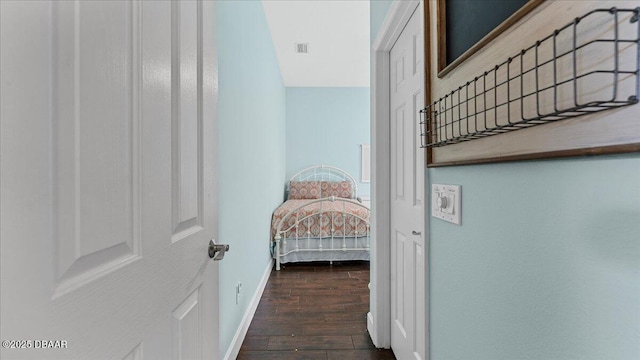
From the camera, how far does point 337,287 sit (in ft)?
9.44

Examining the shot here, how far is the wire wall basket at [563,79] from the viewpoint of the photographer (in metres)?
0.43

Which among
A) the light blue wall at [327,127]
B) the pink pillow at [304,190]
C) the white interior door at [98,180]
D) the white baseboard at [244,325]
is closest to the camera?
the white interior door at [98,180]

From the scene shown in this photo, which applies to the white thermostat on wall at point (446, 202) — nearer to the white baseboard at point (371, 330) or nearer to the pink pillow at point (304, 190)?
the white baseboard at point (371, 330)

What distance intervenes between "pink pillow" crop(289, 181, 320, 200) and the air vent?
2214mm

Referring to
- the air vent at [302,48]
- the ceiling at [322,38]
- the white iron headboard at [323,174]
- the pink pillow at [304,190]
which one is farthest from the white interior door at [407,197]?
the white iron headboard at [323,174]

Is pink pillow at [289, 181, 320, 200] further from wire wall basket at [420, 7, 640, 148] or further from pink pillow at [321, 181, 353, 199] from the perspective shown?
wire wall basket at [420, 7, 640, 148]

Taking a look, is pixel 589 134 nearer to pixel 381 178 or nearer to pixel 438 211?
pixel 438 211

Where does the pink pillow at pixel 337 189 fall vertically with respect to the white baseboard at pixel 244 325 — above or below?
above

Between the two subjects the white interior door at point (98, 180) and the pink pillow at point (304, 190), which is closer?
the white interior door at point (98, 180)

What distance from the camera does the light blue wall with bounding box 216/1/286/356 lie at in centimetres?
162

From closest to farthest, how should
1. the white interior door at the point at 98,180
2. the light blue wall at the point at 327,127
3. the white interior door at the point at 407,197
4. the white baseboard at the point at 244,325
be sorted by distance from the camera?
the white interior door at the point at 98,180 < the white interior door at the point at 407,197 < the white baseboard at the point at 244,325 < the light blue wall at the point at 327,127

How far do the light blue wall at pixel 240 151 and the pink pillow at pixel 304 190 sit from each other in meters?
2.13

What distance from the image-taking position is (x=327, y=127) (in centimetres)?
567

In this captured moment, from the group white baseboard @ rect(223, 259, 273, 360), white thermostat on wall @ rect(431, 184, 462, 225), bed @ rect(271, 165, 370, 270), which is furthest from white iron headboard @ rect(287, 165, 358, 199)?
white thermostat on wall @ rect(431, 184, 462, 225)
